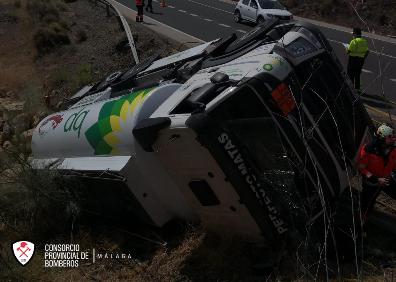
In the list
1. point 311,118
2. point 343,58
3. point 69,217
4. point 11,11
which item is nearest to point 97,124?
point 69,217

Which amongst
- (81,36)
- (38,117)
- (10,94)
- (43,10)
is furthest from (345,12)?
(38,117)

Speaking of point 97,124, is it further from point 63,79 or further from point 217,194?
point 63,79

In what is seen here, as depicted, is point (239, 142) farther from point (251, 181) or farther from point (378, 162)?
point (378, 162)

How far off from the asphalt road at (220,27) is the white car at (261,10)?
755 mm

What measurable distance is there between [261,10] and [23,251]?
1926cm

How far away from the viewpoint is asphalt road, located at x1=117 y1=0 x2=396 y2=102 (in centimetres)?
1578

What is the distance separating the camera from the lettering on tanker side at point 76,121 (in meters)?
7.21

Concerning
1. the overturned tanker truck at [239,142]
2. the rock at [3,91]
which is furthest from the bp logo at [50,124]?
the rock at [3,91]

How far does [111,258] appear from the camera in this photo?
6758 mm

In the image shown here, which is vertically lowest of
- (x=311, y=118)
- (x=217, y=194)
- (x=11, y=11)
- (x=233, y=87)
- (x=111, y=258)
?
(x=11, y=11)

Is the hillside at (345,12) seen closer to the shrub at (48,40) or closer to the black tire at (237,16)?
the black tire at (237,16)

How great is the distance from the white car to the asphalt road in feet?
2.48

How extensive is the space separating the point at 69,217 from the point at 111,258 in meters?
1.06

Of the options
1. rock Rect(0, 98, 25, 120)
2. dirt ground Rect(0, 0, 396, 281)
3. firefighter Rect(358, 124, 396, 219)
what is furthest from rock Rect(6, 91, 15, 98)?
firefighter Rect(358, 124, 396, 219)
